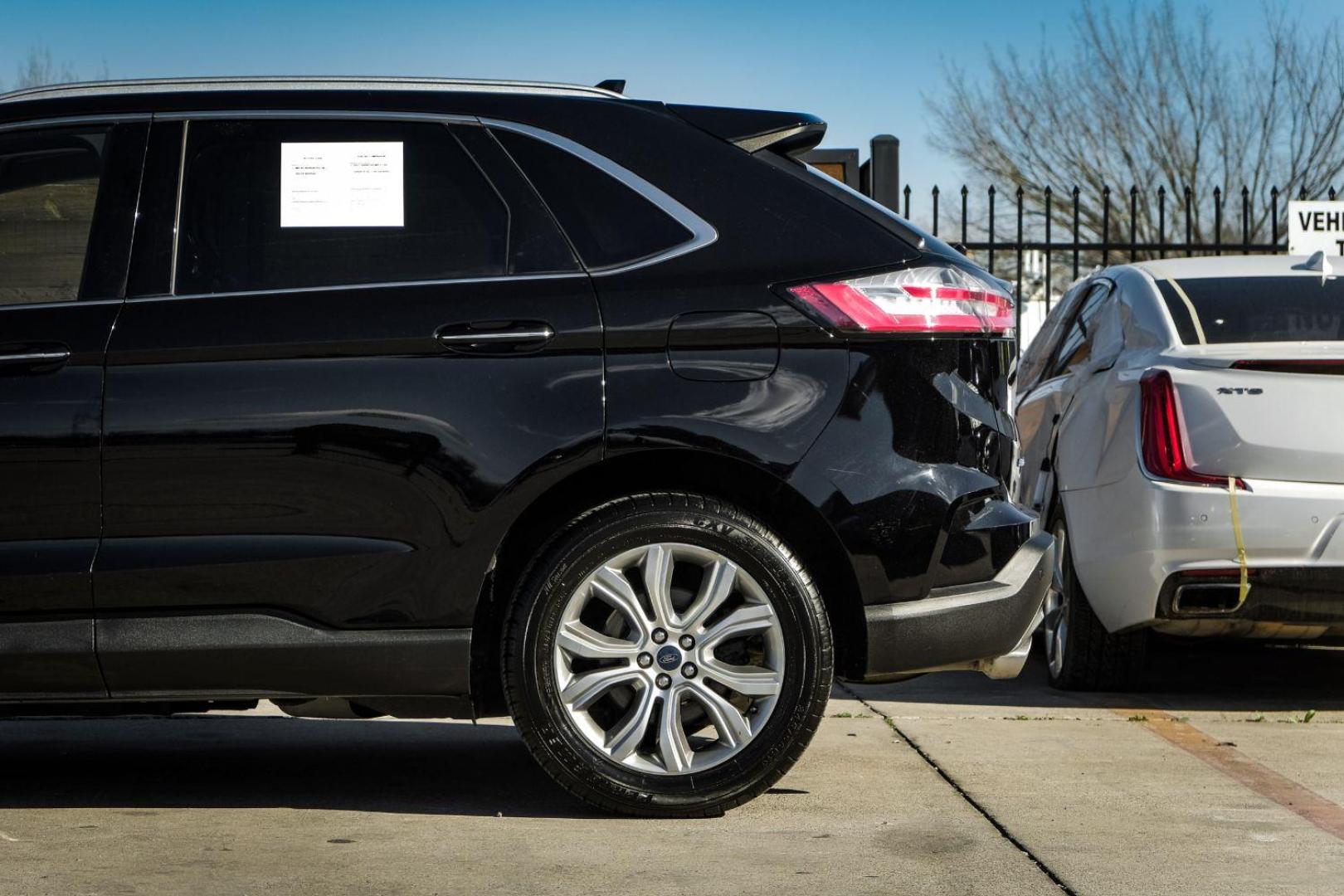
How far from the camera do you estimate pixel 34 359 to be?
432 centimetres

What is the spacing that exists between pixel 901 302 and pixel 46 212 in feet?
7.10

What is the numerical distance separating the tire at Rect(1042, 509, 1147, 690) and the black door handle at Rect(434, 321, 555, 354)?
3.00 metres

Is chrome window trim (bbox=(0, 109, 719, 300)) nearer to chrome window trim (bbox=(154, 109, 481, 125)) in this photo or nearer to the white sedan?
chrome window trim (bbox=(154, 109, 481, 125))

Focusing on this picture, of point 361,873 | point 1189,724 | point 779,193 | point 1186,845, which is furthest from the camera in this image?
point 1189,724

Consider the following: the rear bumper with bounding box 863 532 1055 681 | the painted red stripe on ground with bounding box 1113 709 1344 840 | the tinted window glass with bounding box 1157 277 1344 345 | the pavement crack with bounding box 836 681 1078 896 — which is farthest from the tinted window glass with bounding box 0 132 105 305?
the tinted window glass with bounding box 1157 277 1344 345

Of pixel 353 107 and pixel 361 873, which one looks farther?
pixel 353 107

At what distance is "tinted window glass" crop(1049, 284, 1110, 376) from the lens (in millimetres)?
7213

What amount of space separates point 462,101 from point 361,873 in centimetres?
193

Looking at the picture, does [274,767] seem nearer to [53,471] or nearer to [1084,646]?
[53,471]

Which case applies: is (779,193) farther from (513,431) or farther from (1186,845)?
(1186,845)

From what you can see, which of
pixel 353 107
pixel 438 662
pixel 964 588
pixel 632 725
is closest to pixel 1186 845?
pixel 964 588

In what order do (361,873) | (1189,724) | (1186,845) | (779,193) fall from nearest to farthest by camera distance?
(361,873)
(1186,845)
(779,193)
(1189,724)

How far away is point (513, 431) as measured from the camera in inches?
169

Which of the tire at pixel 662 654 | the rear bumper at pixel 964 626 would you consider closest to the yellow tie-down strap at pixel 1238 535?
the rear bumper at pixel 964 626
